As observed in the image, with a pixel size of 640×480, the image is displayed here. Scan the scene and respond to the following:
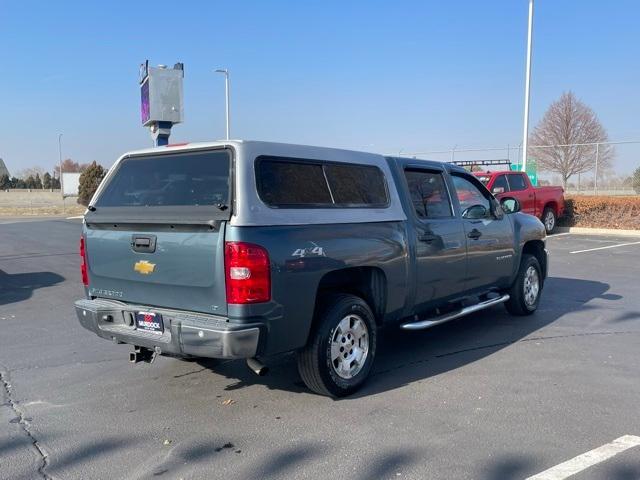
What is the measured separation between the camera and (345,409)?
4383mm

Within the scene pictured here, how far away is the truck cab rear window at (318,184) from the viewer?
4.19 m

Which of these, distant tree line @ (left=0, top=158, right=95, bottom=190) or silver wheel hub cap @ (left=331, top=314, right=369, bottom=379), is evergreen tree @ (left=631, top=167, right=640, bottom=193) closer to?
silver wheel hub cap @ (left=331, top=314, right=369, bottom=379)

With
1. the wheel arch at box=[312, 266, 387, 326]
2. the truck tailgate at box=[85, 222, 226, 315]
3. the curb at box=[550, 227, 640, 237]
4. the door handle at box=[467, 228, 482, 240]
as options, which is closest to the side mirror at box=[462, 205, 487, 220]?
the door handle at box=[467, 228, 482, 240]

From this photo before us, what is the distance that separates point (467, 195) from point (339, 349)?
8.94 ft

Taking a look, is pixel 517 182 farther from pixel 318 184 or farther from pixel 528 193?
pixel 318 184

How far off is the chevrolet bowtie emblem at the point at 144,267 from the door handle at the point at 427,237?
2.43 meters

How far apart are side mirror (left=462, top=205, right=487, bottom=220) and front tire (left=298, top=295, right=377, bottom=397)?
6.41 ft

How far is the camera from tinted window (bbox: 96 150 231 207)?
4227 millimetres

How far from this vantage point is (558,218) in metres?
18.9

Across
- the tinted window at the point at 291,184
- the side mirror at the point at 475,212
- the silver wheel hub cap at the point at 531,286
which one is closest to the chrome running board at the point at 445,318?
the silver wheel hub cap at the point at 531,286

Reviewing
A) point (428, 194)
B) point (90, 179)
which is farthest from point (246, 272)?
point (90, 179)

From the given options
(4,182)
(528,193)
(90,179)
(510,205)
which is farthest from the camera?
(4,182)

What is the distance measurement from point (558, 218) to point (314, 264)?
1659cm

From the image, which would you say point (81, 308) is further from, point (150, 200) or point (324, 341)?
point (324, 341)
